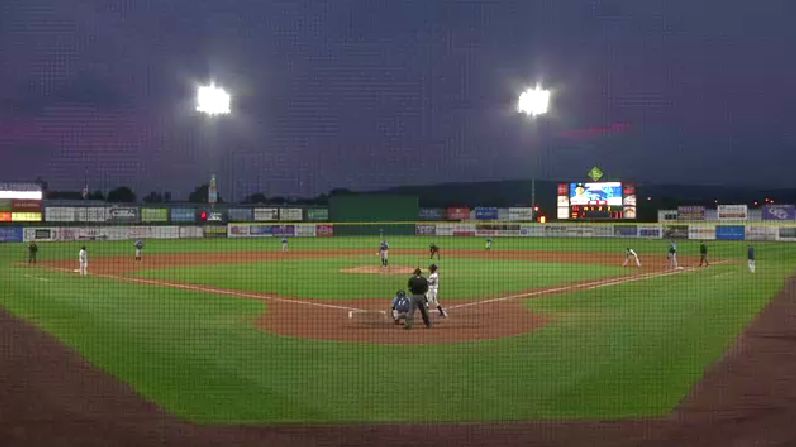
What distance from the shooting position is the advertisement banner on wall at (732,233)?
45406 mm

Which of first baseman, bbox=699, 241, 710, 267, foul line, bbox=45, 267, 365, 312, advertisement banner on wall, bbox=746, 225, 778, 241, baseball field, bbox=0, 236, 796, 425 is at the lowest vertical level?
baseball field, bbox=0, 236, 796, 425

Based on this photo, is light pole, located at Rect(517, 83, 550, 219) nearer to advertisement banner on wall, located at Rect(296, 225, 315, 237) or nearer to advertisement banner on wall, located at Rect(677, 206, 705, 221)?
advertisement banner on wall, located at Rect(677, 206, 705, 221)

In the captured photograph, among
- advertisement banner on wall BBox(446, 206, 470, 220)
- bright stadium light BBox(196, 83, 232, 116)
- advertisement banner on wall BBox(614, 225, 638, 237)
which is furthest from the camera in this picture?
advertisement banner on wall BBox(446, 206, 470, 220)

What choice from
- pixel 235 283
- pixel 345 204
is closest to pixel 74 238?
pixel 345 204

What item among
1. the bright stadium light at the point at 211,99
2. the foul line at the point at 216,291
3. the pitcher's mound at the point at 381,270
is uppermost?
the bright stadium light at the point at 211,99

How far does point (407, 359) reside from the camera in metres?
9.23

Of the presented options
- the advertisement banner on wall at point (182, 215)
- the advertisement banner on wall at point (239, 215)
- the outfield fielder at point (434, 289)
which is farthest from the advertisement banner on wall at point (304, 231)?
the outfield fielder at point (434, 289)

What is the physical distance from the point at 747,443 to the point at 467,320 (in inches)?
264

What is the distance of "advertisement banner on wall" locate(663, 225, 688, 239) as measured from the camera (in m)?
48.2

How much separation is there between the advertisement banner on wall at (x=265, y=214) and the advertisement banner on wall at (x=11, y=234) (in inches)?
781

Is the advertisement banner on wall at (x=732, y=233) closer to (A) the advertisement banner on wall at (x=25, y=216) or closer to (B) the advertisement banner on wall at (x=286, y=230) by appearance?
(B) the advertisement banner on wall at (x=286, y=230)

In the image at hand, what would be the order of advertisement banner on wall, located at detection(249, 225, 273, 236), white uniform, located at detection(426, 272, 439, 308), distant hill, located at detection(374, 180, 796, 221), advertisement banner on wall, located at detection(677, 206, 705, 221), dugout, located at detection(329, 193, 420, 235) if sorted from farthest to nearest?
distant hill, located at detection(374, 180, 796, 221), dugout, located at detection(329, 193, 420, 235), advertisement banner on wall, located at detection(249, 225, 273, 236), advertisement banner on wall, located at detection(677, 206, 705, 221), white uniform, located at detection(426, 272, 439, 308)

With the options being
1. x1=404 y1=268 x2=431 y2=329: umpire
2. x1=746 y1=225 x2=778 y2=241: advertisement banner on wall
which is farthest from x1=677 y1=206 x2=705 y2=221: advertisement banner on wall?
x1=404 y1=268 x2=431 y2=329: umpire

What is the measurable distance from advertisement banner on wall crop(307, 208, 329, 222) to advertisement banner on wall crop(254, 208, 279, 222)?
11.4ft
